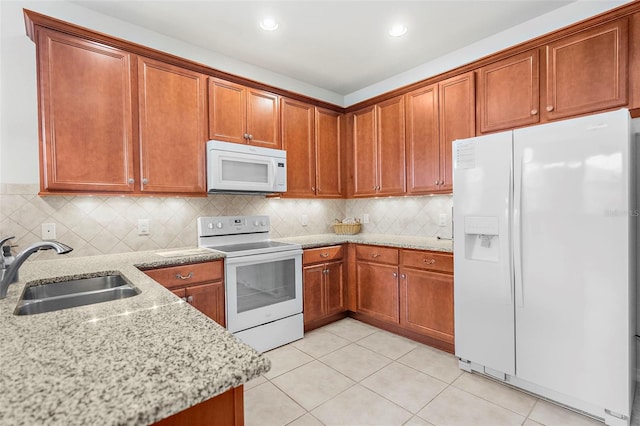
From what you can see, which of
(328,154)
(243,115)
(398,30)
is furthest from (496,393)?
(243,115)

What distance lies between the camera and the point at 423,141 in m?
2.97

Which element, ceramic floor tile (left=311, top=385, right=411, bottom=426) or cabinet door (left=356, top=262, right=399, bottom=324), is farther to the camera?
cabinet door (left=356, top=262, right=399, bottom=324)

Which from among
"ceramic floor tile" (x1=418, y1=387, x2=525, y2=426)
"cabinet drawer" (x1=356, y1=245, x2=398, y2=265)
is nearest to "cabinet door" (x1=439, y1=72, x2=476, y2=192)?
"cabinet drawer" (x1=356, y1=245, x2=398, y2=265)

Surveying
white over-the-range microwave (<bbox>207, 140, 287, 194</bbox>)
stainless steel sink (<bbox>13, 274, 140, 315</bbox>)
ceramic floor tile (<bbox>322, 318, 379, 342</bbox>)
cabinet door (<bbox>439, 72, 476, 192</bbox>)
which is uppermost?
cabinet door (<bbox>439, 72, 476, 192</bbox>)

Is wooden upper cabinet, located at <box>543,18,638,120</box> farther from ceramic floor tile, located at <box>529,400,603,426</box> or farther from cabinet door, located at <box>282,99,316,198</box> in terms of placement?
cabinet door, located at <box>282,99,316,198</box>

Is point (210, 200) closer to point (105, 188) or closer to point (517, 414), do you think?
point (105, 188)

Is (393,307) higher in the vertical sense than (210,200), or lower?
lower

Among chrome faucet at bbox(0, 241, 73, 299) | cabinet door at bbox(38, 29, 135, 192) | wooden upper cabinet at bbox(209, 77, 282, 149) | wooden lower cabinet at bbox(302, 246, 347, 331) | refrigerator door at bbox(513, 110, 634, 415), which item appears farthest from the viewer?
wooden lower cabinet at bbox(302, 246, 347, 331)

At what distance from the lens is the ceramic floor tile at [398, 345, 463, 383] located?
2.26 m

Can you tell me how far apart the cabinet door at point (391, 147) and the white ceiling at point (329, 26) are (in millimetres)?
424

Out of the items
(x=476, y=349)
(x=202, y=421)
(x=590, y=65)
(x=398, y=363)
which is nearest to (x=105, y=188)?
(x=202, y=421)

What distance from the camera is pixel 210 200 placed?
293 cm

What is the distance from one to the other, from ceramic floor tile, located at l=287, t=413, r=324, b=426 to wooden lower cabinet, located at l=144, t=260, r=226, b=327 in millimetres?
932

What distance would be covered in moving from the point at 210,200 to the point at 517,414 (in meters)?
2.69
